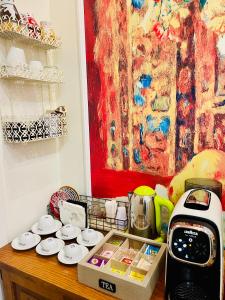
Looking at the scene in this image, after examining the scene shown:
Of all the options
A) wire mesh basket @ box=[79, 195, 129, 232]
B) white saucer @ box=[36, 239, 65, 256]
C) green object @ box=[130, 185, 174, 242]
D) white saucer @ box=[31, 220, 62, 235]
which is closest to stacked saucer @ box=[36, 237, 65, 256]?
white saucer @ box=[36, 239, 65, 256]

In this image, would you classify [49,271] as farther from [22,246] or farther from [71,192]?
[71,192]

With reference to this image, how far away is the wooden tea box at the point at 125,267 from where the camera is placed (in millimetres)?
746

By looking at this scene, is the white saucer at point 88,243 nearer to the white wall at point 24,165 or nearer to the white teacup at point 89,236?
the white teacup at point 89,236

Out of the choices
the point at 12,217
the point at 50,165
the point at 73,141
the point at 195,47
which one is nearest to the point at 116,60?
the point at 195,47

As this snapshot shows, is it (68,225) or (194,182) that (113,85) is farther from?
(68,225)

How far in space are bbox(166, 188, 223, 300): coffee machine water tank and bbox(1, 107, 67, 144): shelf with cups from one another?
70 cm

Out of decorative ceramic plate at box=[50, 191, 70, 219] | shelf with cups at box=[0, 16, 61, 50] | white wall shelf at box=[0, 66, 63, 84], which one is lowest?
decorative ceramic plate at box=[50, 191, 70, 219]

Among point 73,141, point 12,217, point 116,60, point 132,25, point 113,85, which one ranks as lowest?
point 12,217

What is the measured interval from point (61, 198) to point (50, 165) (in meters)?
0.19

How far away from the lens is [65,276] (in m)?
0.87

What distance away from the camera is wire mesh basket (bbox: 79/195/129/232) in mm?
1147

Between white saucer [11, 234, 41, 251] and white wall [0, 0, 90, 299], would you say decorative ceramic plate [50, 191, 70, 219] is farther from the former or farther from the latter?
white saucer [11, 234, 41, 251]

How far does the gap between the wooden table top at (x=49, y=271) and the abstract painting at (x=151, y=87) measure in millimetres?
446

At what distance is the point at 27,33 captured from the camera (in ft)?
3.25
